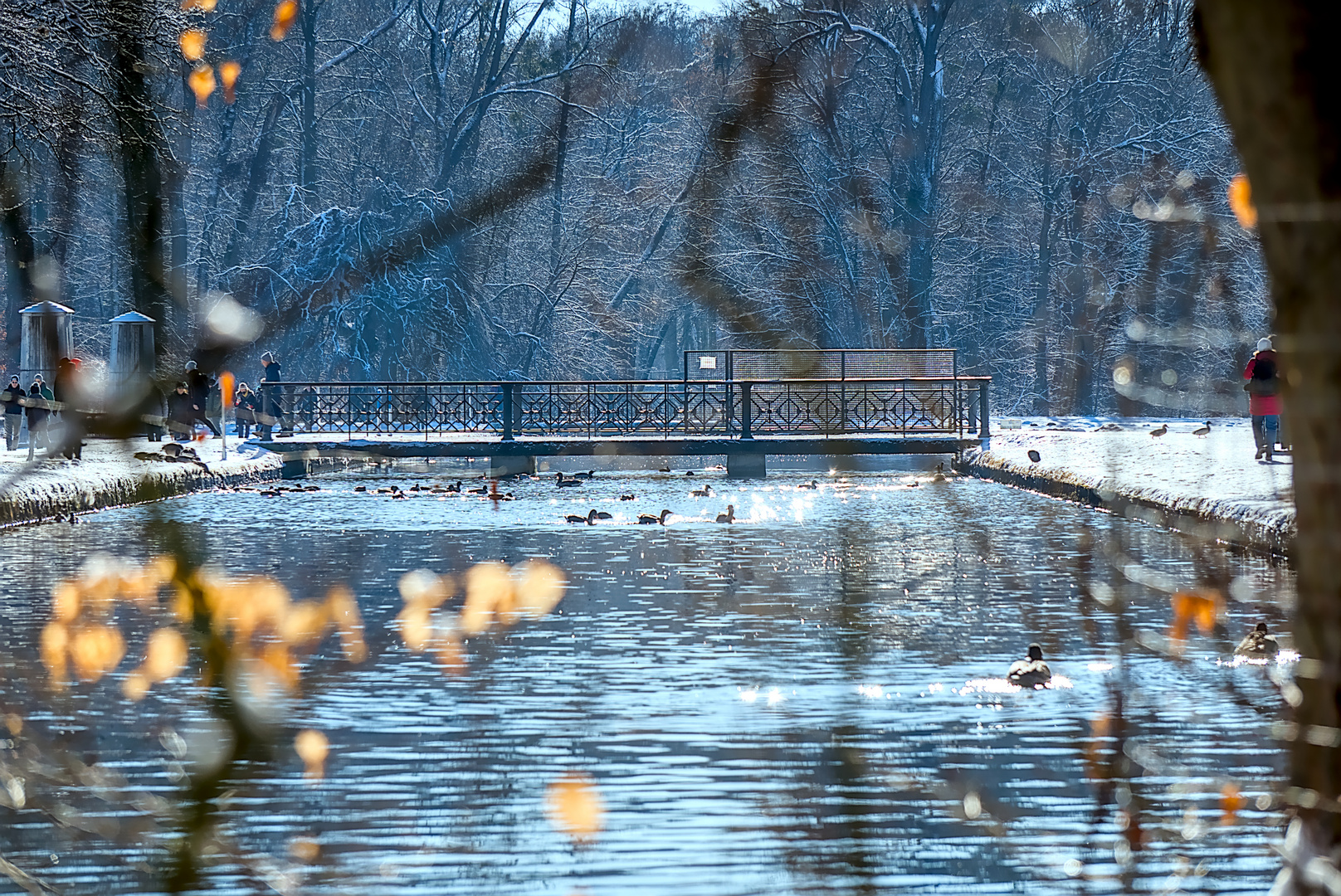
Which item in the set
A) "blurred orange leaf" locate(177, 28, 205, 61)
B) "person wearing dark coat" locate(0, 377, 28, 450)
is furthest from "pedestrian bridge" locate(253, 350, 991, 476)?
"blurred orange leaf" locate(177, 28, 205, 61)

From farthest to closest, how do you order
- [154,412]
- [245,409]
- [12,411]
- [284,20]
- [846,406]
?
[284,20] < [245,409] < [154,412] < [846,406] < [12,411]

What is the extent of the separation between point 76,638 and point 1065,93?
158 ft

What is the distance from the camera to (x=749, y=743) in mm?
9430

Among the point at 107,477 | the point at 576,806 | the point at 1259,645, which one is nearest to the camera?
the point at 576,806

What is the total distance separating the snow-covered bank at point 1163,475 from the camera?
64.4ft

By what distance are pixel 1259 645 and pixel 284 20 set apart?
45761 millimetres

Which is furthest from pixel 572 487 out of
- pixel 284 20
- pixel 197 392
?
pixel 284 20

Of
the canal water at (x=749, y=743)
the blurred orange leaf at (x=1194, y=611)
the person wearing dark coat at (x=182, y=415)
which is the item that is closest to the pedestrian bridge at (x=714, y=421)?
the person wearing dark coat at (x=182, y=415)

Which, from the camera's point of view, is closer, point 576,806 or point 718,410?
point 576,806

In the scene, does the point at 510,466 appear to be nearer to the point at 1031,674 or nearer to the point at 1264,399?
the point at 1264,399

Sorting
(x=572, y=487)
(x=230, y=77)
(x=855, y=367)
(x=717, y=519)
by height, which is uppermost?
(x=230, y=77)

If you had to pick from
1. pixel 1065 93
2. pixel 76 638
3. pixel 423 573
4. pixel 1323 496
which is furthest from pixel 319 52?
pixel 1323 496

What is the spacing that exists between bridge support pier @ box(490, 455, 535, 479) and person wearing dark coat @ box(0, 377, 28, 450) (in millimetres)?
8599

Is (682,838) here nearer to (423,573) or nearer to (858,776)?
(858,776)
